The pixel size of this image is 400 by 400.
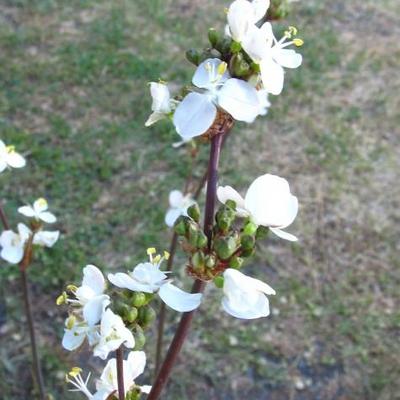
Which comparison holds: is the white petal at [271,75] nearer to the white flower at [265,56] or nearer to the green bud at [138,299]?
the white flower at [265,56]

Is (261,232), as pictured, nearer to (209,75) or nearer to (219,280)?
(219,280)

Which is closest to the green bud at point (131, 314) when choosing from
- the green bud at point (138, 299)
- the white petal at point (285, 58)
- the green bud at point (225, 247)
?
the green bud at point (138, 299)

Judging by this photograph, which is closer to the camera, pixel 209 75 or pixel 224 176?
pixel 209 75

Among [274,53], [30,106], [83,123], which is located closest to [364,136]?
[83,123]

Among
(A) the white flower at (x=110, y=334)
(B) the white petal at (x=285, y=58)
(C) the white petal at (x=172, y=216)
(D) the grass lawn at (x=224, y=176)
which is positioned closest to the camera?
(A) the white flower at (x=110, y=334)

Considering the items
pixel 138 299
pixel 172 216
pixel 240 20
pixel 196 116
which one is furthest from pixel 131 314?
pixel 172 216

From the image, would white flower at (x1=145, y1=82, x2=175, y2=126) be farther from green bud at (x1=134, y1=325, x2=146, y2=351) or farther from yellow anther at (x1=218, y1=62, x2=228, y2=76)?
green bud at (x1=134, y1=325, x2=146, y2=351)
